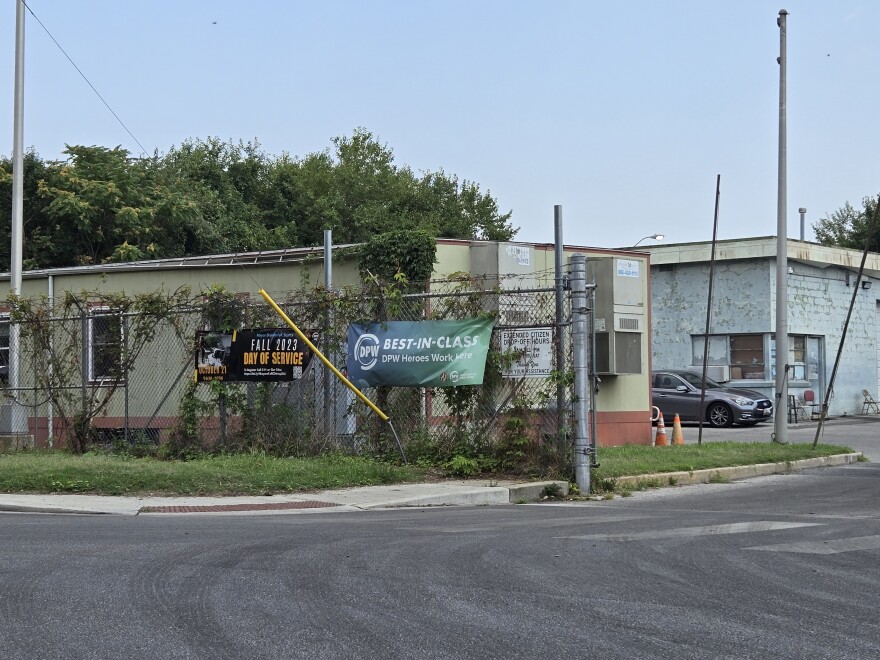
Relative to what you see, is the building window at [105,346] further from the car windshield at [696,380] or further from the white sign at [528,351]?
the car windshield at [696,380]

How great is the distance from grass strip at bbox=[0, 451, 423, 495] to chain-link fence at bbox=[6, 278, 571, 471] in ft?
2.54

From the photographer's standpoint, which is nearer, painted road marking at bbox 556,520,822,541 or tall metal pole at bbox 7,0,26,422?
painted road marking at bbox 556,520,822,541

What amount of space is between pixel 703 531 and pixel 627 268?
1020cm

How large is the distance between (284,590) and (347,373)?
8.11 m

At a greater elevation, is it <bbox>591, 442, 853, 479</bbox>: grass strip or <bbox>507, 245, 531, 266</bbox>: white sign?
<bbox>507, 245, 531, 266</bbox>: white sign

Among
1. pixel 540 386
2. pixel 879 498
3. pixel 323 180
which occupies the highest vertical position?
pixel 323 180

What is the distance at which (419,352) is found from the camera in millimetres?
14164

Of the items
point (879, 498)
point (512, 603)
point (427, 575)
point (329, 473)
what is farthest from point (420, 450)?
point (512, 603)

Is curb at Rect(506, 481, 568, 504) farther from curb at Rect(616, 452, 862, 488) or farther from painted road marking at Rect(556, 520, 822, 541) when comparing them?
Answer: painted road marking at Rect(556, 520, 822, 541)

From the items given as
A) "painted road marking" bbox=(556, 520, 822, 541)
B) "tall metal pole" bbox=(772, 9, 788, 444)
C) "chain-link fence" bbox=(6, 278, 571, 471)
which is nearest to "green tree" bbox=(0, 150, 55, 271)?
"chain-link fence" bbox=(6, 278, 571, 471)

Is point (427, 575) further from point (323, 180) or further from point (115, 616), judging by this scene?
point (323, 180)

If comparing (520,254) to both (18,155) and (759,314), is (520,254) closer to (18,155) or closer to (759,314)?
(18,155)

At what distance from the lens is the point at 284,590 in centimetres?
668

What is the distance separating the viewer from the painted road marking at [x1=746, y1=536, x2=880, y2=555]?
328 inches
